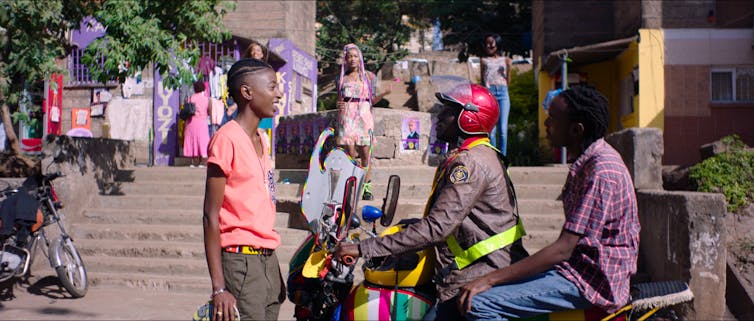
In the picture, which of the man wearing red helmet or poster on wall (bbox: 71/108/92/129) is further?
poster on wall (bbox: 71/108/92/129)

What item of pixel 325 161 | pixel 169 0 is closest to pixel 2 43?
pixel 169 0

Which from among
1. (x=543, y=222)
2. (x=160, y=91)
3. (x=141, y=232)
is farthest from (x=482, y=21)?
(x=141, y=232)

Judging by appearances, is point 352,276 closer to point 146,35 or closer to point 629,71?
point 146,35

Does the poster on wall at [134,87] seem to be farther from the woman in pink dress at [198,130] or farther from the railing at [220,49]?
the woman in pink dress at [198,130]

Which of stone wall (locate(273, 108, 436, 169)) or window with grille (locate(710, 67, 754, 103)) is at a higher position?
window with grille (locate(710, 67, 754, 103))

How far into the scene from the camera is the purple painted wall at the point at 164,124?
45.7ft

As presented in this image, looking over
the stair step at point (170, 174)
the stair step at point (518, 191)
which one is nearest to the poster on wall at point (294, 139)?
the stair step at point (170, 174)

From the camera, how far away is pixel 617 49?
1448cm

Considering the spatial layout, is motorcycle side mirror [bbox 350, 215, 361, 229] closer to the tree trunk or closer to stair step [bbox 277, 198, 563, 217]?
stair step [bbox 277, 198, 563, 217]

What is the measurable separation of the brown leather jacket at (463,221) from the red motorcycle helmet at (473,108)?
152mm

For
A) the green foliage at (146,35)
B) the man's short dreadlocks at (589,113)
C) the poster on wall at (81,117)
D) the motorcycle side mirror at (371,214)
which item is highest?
the green foliage at (146,35)

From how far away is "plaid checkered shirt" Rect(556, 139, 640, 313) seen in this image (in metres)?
2.71

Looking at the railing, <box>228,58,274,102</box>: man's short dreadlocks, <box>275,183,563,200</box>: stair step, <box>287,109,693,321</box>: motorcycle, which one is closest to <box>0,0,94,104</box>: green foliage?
<box>275,183,563,200</box>: stair step

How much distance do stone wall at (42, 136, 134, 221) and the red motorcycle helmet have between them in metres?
6.43
